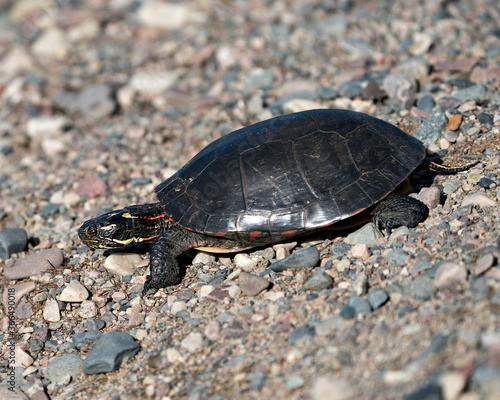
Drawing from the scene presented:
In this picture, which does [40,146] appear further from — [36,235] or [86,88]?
[36,235]

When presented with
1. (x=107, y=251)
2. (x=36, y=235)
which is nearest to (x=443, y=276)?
(x=107, y=251)

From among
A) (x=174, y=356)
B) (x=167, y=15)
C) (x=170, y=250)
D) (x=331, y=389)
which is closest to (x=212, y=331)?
(x=174, y=356)

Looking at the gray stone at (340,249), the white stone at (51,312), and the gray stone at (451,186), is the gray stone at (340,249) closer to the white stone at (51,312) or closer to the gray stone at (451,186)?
the gray stone at (451,186)

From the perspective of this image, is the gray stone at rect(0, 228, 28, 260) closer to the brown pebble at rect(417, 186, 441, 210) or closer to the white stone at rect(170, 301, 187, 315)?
the white stone at rect(170, 301, 187, 315)

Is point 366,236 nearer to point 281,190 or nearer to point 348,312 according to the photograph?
point 281,190

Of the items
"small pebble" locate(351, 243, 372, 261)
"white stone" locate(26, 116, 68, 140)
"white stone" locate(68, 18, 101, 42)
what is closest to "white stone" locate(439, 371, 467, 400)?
"small pebble" locate(351, 243, 372, 261)
